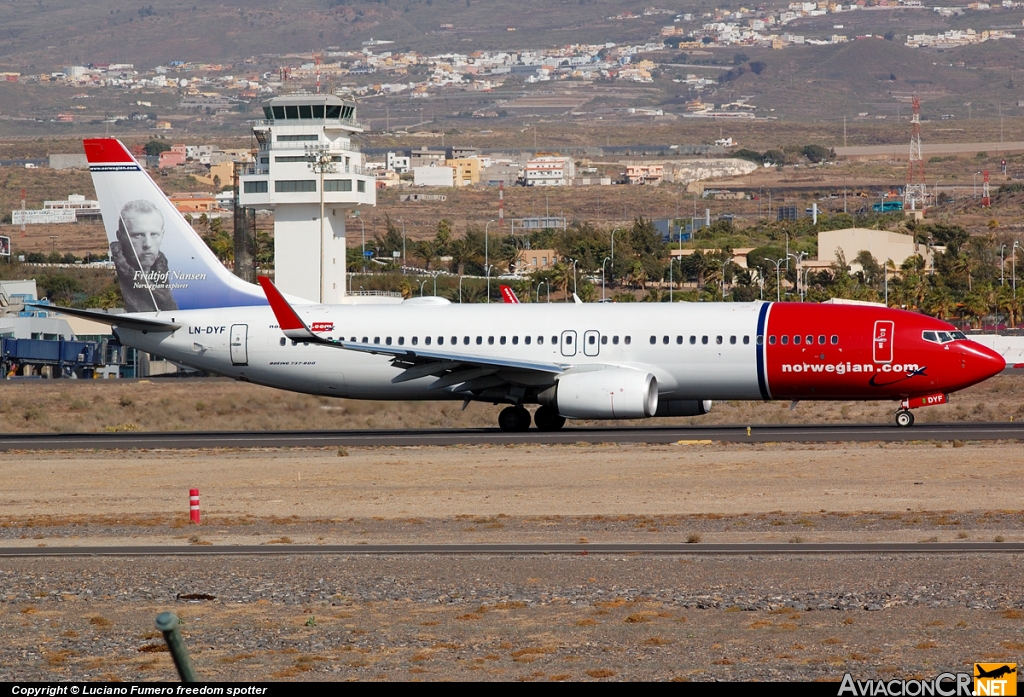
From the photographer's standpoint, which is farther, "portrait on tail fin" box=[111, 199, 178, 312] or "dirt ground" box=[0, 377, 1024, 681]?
"portrait on tail fin" box=[111, 199, 178, 312]

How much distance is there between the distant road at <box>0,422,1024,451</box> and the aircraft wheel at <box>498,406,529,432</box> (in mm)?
269

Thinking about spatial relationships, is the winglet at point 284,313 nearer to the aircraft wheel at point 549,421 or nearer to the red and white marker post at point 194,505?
the aircraft wheel at point 549,421

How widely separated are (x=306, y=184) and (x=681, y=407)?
55.8m

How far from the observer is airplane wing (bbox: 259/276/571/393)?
37.4 meters

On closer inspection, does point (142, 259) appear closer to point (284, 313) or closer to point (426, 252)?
point (284, 313)

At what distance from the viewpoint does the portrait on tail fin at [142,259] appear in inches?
1636

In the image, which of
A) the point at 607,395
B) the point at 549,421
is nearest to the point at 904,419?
the point at 607,395

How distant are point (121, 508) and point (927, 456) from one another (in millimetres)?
16468

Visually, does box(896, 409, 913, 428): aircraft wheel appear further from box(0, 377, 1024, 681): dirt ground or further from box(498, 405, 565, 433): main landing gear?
box(498, 405, 565, 433): main landing gear

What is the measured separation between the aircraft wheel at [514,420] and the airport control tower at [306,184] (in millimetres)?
50922

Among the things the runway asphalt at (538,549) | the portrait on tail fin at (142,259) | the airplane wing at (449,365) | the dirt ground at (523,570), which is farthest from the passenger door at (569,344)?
the runway asphalt at (538,549)

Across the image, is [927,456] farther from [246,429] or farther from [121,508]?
[246,429]

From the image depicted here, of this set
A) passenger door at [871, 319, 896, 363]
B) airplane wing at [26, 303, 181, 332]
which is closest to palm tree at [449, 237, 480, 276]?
airplane wing at [26, 303, 181, 332]

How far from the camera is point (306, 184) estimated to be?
90.6 m
